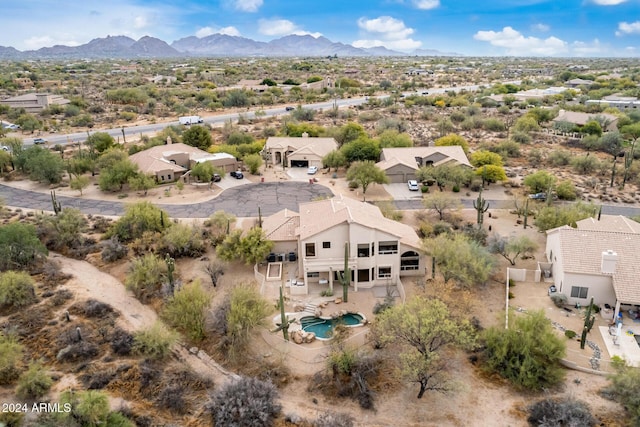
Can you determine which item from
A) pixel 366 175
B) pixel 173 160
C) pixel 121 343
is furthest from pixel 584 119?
pixel 121 343

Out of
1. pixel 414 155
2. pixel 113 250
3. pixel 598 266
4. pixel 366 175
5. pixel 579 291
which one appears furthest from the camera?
pixel 414 155

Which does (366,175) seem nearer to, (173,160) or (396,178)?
(396,178)

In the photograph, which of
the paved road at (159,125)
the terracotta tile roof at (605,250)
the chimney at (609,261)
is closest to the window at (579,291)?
the terracotta tile roof at (605,250)

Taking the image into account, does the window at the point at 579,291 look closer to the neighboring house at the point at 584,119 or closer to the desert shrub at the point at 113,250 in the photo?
the desert shrub at the point at 113,250

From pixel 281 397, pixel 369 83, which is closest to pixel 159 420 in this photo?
pixel 281 397

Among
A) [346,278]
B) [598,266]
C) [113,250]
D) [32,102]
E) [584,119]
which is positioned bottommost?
[113,250]

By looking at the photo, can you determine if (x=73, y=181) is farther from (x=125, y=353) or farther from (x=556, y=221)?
(x=556, y=221)

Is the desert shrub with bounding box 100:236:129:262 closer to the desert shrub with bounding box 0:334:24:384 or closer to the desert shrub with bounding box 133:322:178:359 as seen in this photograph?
the desert shrub with bounding box 0:334:24:384
